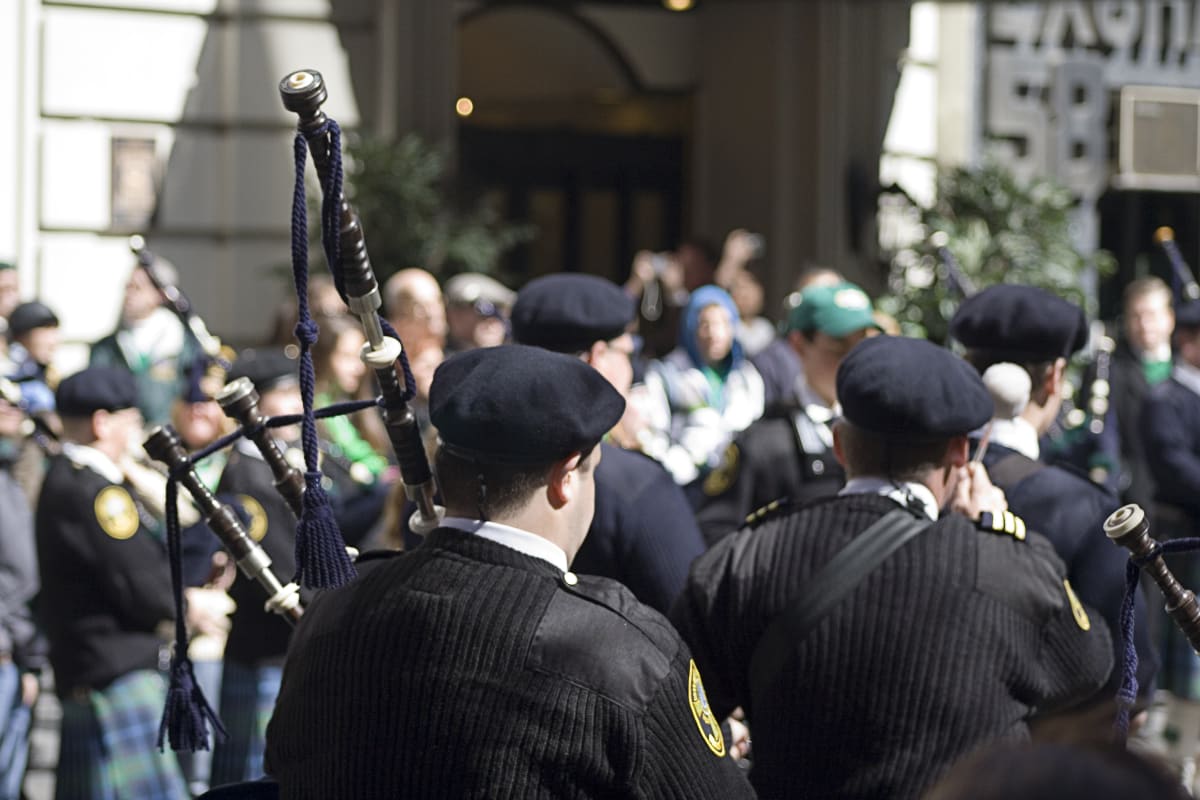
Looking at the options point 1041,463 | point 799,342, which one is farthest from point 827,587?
point 799,342

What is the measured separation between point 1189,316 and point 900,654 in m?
5.63

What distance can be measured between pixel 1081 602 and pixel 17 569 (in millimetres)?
4206

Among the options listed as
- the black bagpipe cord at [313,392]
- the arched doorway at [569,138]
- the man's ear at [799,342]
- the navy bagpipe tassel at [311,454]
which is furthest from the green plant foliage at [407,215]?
the navy bagpipe tassel at [311,454]

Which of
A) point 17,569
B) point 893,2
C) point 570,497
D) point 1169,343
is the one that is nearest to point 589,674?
point 570,497

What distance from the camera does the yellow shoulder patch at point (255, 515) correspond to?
5.60 m

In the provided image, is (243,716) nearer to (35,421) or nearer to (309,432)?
(35,421)

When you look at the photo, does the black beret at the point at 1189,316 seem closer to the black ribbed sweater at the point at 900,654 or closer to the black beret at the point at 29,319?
the black beret at the point at 29,319

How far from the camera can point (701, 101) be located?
13.2 metres

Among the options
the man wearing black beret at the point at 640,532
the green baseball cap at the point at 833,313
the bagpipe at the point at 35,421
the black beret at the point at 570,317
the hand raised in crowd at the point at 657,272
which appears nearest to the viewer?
the man wearing black beret at the point at 640,532

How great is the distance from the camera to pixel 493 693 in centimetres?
263

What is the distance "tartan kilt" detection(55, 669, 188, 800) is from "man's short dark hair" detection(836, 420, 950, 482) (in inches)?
115

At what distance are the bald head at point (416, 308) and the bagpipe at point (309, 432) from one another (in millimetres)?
3794

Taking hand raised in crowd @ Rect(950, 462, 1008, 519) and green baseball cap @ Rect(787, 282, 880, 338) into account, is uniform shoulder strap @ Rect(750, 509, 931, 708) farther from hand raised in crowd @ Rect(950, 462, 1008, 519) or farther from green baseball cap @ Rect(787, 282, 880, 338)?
green baseball cap @ Rect(787, 282, 880, 338)

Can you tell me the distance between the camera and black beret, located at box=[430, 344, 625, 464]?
2805 mm
